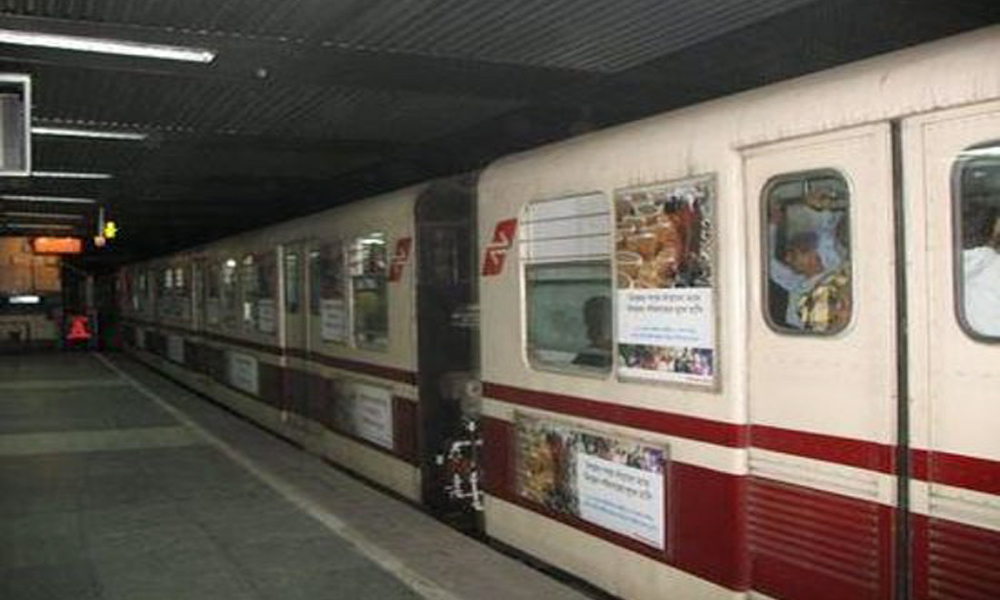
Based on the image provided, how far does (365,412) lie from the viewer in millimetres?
9523

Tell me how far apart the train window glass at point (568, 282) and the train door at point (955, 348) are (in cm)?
201

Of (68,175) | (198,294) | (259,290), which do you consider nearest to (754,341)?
(259,290)

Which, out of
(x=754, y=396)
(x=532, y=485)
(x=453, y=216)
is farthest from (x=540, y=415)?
(x=453, y=216)

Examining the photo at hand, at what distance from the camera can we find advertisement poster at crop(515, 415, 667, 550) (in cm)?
527

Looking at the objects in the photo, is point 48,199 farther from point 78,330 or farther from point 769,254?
point 78,330

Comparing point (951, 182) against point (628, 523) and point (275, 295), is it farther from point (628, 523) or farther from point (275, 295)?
point (275, 295)

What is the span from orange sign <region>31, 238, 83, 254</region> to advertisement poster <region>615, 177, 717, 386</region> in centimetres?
2334

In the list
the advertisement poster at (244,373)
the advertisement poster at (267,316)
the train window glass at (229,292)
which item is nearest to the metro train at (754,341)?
the advertisement poster at (267,316)

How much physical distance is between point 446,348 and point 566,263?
2.52m

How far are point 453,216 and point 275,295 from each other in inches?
190

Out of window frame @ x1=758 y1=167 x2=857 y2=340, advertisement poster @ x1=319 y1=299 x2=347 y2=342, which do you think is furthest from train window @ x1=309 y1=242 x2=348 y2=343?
window frame @ x1=758 y1=167 x2=857 y2=340

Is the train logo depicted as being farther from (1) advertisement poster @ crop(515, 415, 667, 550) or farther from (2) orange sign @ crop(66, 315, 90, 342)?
(2) orange sign @ crop(66, 315, 90, 342)

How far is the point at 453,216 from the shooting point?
8391 mm

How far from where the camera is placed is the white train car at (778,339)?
366cm
